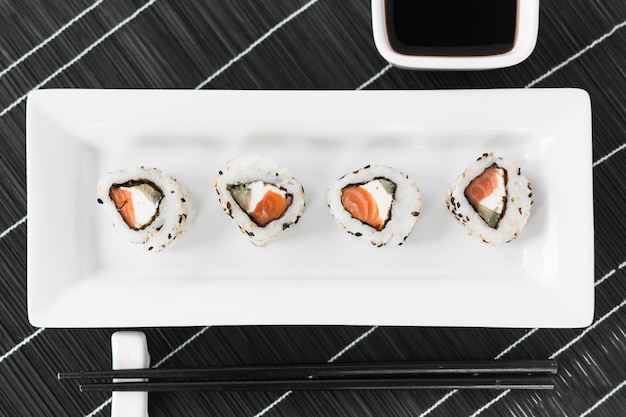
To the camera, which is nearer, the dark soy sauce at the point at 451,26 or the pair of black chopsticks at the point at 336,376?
the dark soy sauce at the point at 451,26

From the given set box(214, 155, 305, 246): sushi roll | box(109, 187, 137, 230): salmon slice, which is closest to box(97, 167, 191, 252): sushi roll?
box(109, 187, 137, 230): salmon slice

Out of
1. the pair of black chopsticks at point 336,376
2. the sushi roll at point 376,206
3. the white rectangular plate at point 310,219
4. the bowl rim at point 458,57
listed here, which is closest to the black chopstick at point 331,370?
the pair of black chopsticks at point 336,376

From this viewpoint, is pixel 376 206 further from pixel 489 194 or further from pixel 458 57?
pixel 458 57

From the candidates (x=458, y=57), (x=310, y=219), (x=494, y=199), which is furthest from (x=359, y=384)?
(x=458, y=57)

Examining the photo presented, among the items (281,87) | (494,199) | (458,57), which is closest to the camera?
(458,57)

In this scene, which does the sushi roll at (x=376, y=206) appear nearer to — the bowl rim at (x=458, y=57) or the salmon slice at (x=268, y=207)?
the salmon slice at (x=268, y=207)

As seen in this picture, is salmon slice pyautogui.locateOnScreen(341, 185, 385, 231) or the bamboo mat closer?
salmon slice pyautogui.locateOnScreen(341, 185, 385, 231)

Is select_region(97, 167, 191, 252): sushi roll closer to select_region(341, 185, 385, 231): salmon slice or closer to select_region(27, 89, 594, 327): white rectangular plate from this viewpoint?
select_region(27, 89, 594, 327): white rectangular plate
